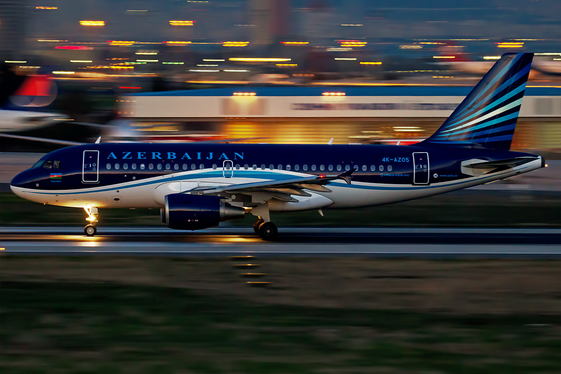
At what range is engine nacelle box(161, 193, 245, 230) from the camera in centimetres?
2230

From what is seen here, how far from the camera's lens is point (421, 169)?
2592 cm

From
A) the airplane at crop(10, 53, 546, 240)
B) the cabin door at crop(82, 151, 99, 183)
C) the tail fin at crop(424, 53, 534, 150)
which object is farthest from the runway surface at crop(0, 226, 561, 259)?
the tail fin at crop(424, 53, 534, 150)

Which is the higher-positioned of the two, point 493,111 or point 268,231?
point 493,111

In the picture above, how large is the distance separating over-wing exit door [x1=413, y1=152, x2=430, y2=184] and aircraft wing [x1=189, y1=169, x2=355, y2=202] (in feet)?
10.6

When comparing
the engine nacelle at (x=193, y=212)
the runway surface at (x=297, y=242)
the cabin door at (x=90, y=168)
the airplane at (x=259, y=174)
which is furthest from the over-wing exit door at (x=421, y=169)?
the cabin door at (x=90, y=168)

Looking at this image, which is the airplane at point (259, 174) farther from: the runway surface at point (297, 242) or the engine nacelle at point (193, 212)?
the runway surface at point (297, 242)

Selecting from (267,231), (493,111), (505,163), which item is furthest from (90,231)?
(493,111)

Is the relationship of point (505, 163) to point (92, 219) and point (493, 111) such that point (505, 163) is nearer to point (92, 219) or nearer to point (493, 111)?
point (493, 111)

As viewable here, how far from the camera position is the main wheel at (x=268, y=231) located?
79.8ft

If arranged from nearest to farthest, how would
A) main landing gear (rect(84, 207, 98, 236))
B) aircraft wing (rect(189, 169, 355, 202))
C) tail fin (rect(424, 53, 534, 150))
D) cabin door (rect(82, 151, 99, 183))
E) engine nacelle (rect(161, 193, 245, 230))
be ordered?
engine nacelle (rect(161, 193, 245, 230)) → aircraft wing (rect(189, 169, 355, 202)) → cabin door (rect(82, 151, 99, 183)) → main landing gear (rect(84, 207, 98, 236)) → tail fin (rect(424, 53, 534, 150))

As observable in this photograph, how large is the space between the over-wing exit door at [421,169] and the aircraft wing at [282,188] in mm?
3244

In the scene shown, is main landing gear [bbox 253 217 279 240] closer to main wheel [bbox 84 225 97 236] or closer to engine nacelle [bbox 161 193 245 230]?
engine nacelle [bbox 161 193 245 230]

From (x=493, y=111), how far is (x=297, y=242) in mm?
10410

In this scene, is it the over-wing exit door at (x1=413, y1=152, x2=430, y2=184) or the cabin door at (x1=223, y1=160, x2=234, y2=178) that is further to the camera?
the over-wing exit door at (x1=413, y1=152, x2=430, y2=184)
